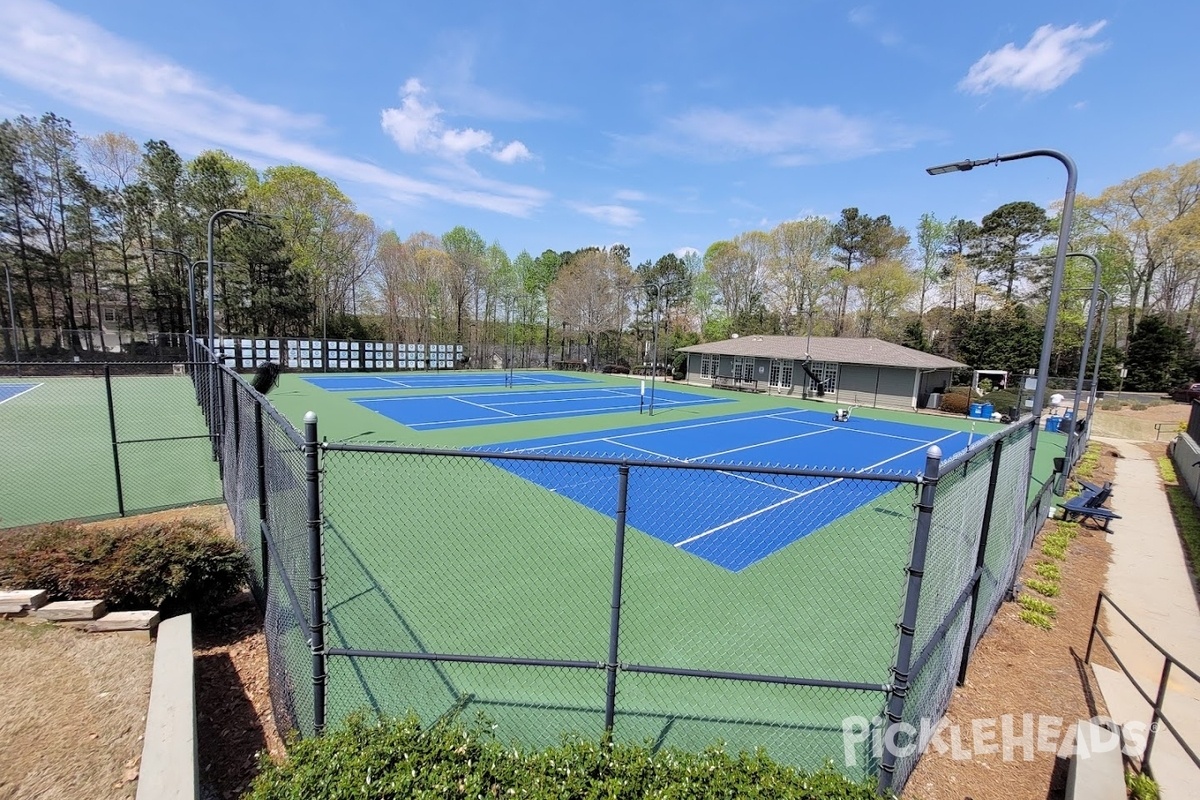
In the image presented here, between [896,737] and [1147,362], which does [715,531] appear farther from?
[1147,362]

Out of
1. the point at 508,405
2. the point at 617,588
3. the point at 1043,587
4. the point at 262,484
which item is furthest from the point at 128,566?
Answer: the point at 508,405

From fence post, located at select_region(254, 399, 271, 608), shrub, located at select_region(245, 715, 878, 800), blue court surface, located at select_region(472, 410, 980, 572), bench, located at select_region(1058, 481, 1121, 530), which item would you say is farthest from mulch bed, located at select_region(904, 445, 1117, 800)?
fence post, located at select_region(254, 399, 271, 608)

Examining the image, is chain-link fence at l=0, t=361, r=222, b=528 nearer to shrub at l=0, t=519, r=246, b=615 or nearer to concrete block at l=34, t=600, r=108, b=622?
shrub at l=0, t=519, r=246, b=615

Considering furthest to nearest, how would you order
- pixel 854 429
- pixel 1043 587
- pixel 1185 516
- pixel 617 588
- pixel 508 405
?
1. pixel 508 405
2. pixel 854 429
3. pixel 1185 516
4. pixel 1043 587
5. pixel 617 588

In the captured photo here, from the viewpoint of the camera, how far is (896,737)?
10.9 ft

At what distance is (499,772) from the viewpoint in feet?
10.1

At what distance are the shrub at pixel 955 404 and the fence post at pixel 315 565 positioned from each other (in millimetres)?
34683

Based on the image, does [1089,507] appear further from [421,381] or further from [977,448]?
[421,381]

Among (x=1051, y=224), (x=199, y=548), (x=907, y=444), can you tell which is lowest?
(x=907, y=444)

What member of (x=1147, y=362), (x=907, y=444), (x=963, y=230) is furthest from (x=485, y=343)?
(x=1147, y=362)

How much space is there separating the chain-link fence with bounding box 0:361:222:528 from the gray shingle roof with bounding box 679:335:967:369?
33.8 m

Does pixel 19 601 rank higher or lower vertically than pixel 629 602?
higher

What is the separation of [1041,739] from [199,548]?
8104mm

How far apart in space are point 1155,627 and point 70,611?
12.3 metres
